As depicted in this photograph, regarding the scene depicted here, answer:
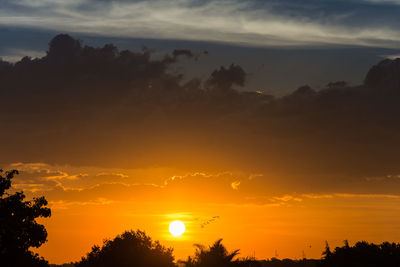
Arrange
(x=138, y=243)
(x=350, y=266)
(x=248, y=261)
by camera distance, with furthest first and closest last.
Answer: (x=138, y=243)
(x=350, y=266)
(x=248, y=261)

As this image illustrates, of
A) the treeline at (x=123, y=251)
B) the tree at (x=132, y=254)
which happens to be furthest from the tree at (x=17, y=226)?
the tree at (x=132, y=254)

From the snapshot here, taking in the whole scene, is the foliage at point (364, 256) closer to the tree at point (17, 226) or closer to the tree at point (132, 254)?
the tree at point (132, 254)

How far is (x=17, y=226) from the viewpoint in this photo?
193 feet

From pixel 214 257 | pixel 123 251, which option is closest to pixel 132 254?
pixel 123 251

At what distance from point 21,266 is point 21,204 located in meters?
5.23

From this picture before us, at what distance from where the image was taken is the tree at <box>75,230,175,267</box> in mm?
102938

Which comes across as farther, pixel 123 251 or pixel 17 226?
pixel 123 251

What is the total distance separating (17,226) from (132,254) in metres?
45.8

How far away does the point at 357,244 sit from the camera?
108125 mm

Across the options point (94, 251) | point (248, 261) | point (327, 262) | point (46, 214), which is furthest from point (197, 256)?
point (94, 251)

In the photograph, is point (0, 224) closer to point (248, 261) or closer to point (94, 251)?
point (248, 261)

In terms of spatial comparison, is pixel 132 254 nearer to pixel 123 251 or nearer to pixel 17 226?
pixel 123 251

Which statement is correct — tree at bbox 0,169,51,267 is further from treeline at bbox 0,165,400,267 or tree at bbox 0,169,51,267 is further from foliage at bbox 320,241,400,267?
foliage at bbox 320,241,400,267

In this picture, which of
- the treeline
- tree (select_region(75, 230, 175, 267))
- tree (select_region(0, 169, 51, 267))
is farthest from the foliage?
tree (select_region(0, 169, 51, 267))
